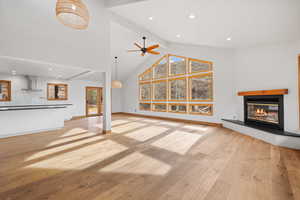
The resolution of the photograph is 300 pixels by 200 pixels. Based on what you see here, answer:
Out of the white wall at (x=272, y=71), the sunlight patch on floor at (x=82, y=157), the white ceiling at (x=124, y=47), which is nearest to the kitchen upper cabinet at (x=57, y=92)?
the white ceiling at (x=124, y=47)

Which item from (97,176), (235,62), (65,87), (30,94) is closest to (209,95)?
(235,62)

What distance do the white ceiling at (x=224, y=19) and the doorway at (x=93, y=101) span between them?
573 centimetres

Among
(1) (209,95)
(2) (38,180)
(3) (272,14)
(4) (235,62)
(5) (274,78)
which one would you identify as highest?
(3) (272,14)

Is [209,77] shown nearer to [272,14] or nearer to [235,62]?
[235,62]

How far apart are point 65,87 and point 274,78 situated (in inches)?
366

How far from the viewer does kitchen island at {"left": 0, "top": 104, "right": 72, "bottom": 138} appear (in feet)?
12.9

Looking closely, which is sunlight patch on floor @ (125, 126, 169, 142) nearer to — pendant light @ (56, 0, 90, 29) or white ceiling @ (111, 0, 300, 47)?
pendant light @ (56, 0, 90, 29)

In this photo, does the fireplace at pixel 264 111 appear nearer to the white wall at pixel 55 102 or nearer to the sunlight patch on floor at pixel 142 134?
the sunlight patch on floor at pixel 142 134

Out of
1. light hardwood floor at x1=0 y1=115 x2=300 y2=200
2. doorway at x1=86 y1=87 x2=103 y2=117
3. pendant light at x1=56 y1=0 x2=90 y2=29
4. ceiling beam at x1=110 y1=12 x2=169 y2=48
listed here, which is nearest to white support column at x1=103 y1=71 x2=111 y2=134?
light hardwood floor at x1=0 y1=115 x2=300 y2=200

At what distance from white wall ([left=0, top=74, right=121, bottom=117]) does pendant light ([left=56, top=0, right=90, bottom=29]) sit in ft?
20.5

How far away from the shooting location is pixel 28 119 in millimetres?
4328

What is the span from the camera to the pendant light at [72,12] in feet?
6.30

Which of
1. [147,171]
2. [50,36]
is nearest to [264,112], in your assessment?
[147,171]

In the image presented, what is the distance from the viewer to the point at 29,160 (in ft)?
8.47
